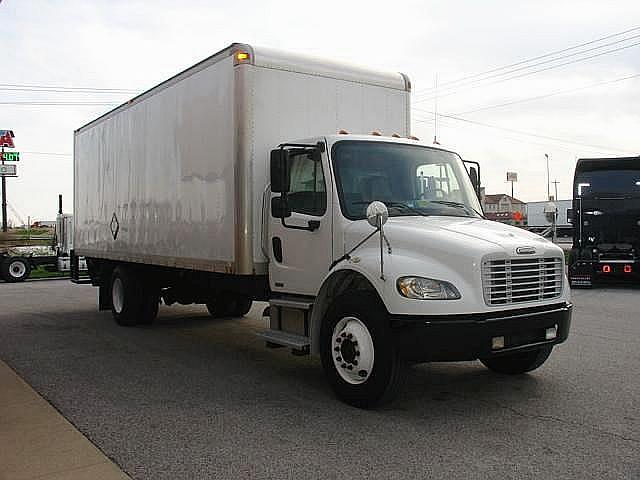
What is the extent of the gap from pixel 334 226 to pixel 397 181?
2.73ft

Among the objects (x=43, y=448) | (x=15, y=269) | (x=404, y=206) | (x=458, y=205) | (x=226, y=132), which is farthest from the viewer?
(x=15, y=269)

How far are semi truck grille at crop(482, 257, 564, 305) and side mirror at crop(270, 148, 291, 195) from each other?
2185mm

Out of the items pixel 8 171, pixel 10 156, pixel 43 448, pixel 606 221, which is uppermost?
pixel 10 156

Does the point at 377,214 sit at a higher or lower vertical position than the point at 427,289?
higher

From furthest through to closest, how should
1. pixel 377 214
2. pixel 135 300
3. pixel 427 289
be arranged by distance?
pixel 135 300, pixel 377 214, pixel 427 289

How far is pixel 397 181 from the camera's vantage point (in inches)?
265

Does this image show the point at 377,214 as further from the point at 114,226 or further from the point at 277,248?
the point at 114,226

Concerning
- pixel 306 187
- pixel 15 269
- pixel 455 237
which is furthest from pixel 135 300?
pixel 15 269

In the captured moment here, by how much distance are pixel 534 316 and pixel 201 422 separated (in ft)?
9.79

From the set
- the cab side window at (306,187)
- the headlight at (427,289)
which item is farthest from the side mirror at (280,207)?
the headlight at (427,289)

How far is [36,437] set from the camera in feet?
17.2

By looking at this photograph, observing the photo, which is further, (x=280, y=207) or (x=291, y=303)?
(x=291, y=303)

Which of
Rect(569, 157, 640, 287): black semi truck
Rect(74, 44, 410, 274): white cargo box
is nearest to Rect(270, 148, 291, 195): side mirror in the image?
Rect(74, 44, 410, 274): white cargo box

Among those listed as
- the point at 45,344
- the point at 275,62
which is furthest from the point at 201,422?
the point at 45,344
